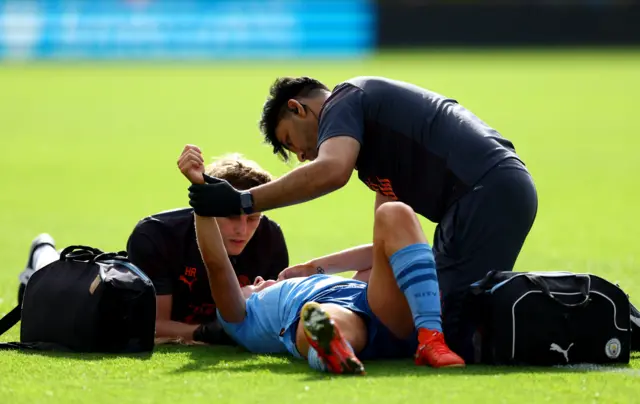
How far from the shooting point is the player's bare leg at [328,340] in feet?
16.5

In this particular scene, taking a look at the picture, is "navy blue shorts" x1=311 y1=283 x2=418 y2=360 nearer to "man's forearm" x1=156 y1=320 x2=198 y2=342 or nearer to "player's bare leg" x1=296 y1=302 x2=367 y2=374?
"player's bare leg" x1=296 y1=302 x2=367 y2=374

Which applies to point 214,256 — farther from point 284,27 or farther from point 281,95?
point 284,27

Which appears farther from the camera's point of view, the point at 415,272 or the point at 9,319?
the point at 9,319

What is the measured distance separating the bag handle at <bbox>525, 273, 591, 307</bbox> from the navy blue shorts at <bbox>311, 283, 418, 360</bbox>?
603 millimetres

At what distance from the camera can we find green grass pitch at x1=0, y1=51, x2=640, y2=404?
16.4 feet

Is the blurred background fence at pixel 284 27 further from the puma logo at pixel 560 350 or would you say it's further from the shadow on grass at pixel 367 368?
the puma logo at pixel 560 350

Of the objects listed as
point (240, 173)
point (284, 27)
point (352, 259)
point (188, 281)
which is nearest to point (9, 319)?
point (188, 281)

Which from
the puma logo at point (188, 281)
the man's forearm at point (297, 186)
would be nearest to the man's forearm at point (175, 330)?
the puma logo at point (188, 281)

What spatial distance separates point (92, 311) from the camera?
19.1 ft

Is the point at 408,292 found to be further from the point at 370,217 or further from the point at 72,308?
the point at 370,217

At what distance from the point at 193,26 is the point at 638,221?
2658 centimetres

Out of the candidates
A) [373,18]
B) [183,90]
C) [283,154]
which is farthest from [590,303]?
[373,18]

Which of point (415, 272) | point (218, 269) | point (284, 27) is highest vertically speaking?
point (415, 272)

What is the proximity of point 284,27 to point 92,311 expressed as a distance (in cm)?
3201
